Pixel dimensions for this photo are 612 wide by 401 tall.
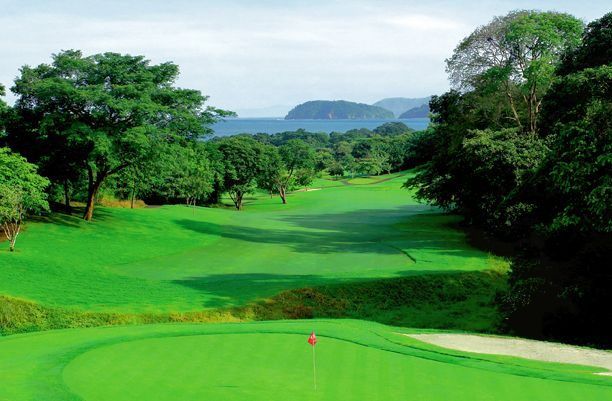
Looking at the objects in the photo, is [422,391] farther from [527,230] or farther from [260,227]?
[260,227]

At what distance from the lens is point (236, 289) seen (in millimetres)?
28297

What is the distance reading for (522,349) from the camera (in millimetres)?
16328

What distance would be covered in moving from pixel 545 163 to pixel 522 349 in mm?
9128

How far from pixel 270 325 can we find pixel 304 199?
72.3m

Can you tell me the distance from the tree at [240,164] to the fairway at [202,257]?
24685 mm

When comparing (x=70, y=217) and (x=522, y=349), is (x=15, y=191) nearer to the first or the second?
(x=70, y=217)

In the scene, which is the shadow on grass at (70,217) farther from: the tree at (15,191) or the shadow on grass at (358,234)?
the shadow on grass at (358,234)

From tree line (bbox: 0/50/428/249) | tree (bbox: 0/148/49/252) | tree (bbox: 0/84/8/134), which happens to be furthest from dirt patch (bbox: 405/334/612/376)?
tree (bbox: 0/84/8/134)

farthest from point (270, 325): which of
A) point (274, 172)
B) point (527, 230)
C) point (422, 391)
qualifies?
point (274, 172)

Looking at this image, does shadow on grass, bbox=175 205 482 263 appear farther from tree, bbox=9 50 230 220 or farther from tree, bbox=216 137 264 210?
tree, bbox=216 137 264 210

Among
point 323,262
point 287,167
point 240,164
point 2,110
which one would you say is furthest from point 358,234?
point 287,167

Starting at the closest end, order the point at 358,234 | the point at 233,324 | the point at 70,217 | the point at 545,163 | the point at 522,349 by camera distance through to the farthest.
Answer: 1. the point at 522,349
2. the point at 233,324
3. the point at 545,163
4. the point at 70,217
5. the point at 358,234

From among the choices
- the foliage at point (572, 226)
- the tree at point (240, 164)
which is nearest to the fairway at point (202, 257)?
the foliage at point (572, 226)

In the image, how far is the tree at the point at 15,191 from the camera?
29.6 metres
